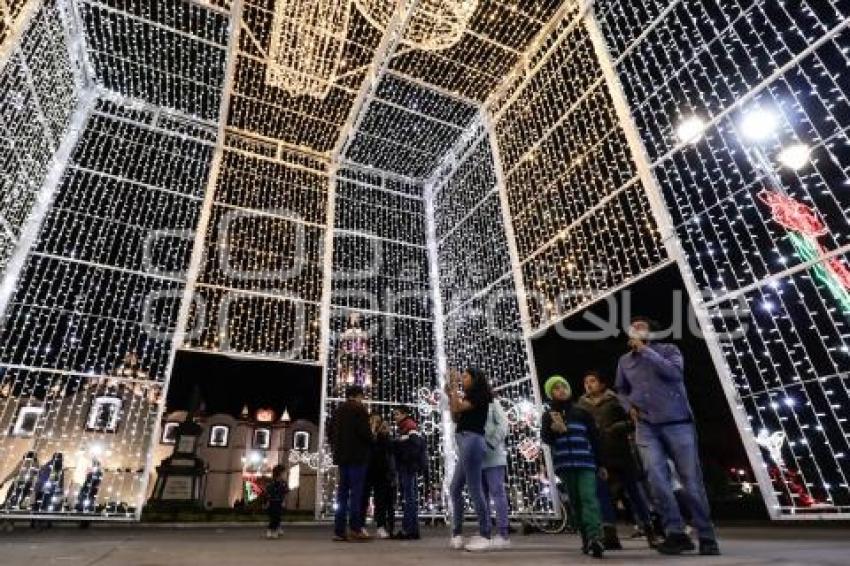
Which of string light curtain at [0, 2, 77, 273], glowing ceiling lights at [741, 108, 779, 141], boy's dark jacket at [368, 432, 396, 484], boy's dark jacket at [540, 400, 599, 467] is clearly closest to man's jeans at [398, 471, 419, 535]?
boy's dark jacket at [368, 432, 396, 484]

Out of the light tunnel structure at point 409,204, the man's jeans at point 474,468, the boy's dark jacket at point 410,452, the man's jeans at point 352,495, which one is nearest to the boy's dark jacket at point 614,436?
the man's jeans at point 474,468

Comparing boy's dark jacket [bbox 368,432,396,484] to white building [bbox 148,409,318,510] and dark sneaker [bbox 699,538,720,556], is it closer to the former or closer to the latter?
dark sneaker [bbox 699,538,720,556]

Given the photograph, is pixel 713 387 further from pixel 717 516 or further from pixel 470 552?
pixel 470 552

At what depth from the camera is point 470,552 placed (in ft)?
9.74

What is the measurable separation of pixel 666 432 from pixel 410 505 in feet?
8.32

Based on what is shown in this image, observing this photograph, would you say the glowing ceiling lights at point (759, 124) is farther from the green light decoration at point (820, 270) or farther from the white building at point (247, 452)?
the white building at point (247, 452)

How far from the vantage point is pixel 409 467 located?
15.2 ft

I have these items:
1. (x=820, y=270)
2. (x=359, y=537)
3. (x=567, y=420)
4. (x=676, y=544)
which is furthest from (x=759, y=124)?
(x=359, y=537)

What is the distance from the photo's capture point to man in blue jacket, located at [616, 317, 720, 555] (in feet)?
8.61

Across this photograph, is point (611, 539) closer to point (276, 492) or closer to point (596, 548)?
point (596, 548)

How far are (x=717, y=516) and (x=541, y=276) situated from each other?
3420 mm

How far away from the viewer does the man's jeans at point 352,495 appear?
4.12 meters

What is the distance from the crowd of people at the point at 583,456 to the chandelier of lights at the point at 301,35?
12.2 feet

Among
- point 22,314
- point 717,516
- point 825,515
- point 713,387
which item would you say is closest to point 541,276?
point 713,387
